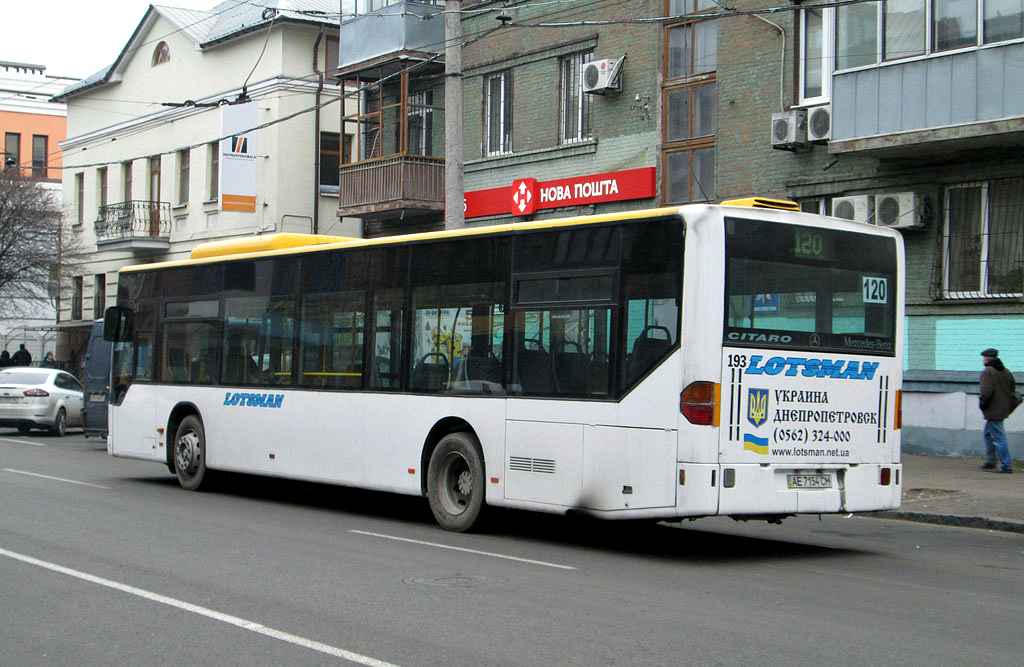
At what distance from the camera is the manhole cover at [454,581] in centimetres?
872

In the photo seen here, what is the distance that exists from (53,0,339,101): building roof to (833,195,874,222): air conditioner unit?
18000mm

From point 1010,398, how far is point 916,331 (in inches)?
106

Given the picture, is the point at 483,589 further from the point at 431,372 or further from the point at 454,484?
the point at 431,372

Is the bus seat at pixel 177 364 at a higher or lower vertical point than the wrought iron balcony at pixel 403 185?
lower

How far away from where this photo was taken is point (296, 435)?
13.9 metres

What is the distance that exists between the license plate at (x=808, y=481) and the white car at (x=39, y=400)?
2091 centimetres

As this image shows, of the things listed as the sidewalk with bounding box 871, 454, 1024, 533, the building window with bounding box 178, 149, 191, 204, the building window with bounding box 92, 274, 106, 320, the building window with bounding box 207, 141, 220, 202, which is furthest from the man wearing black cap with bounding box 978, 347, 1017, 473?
the building window with bounding box 92, 274, 106, 320

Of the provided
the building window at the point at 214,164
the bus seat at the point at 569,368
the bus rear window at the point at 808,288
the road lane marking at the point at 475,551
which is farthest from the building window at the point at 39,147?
the bus rear window at the point at 808,288

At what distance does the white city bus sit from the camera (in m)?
9.88

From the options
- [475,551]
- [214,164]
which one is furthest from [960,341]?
[214,164]

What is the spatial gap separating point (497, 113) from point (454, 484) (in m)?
15.9

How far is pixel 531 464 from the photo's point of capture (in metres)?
11.0

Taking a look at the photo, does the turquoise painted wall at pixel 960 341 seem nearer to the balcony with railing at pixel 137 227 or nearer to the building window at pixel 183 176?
the building window at pixel 183 176

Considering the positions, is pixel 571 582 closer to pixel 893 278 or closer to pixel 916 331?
pixel 893 278
